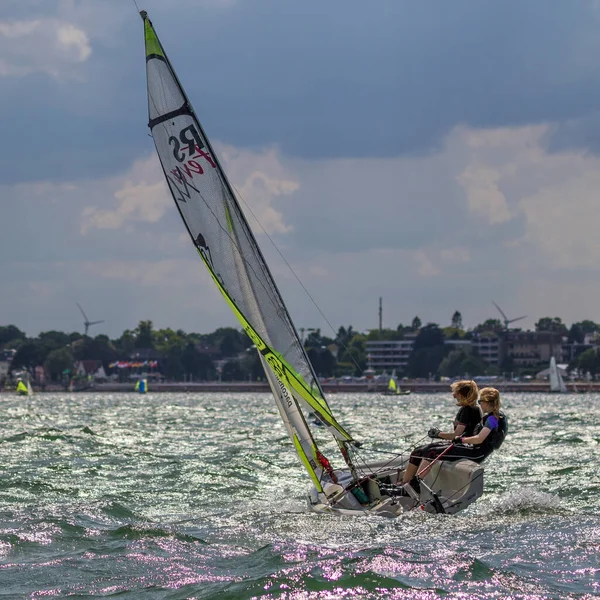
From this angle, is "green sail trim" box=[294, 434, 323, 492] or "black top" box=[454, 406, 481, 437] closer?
"black top" box=[454, 406, 481, 437]

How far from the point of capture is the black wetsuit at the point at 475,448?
13.1 m

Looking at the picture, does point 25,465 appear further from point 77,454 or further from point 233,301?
point 233,301

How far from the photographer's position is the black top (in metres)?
A: 13.2

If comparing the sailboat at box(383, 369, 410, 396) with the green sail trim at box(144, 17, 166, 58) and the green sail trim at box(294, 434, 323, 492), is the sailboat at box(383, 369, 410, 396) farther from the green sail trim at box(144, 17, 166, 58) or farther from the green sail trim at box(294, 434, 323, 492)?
the green sail trim at box(144, 17, 166, 58)

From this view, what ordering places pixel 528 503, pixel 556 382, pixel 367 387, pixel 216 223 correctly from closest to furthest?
pixel 528 503 → pixel 216 223 → pixel 556 382 → pixel 367 387

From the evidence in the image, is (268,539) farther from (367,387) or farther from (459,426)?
(367,387)

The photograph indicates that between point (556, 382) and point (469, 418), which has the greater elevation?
point (556, 382)

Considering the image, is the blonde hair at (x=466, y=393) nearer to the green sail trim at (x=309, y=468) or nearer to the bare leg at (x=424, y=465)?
the bare leg at (x=424, y=465)

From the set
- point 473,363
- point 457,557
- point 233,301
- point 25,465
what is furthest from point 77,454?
point 473,363

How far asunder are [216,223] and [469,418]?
391cm

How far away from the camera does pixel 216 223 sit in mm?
14188

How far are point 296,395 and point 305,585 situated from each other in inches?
181

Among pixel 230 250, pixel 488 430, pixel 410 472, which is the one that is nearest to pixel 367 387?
pixel 230 250

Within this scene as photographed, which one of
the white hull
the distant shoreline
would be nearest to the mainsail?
the white hull
